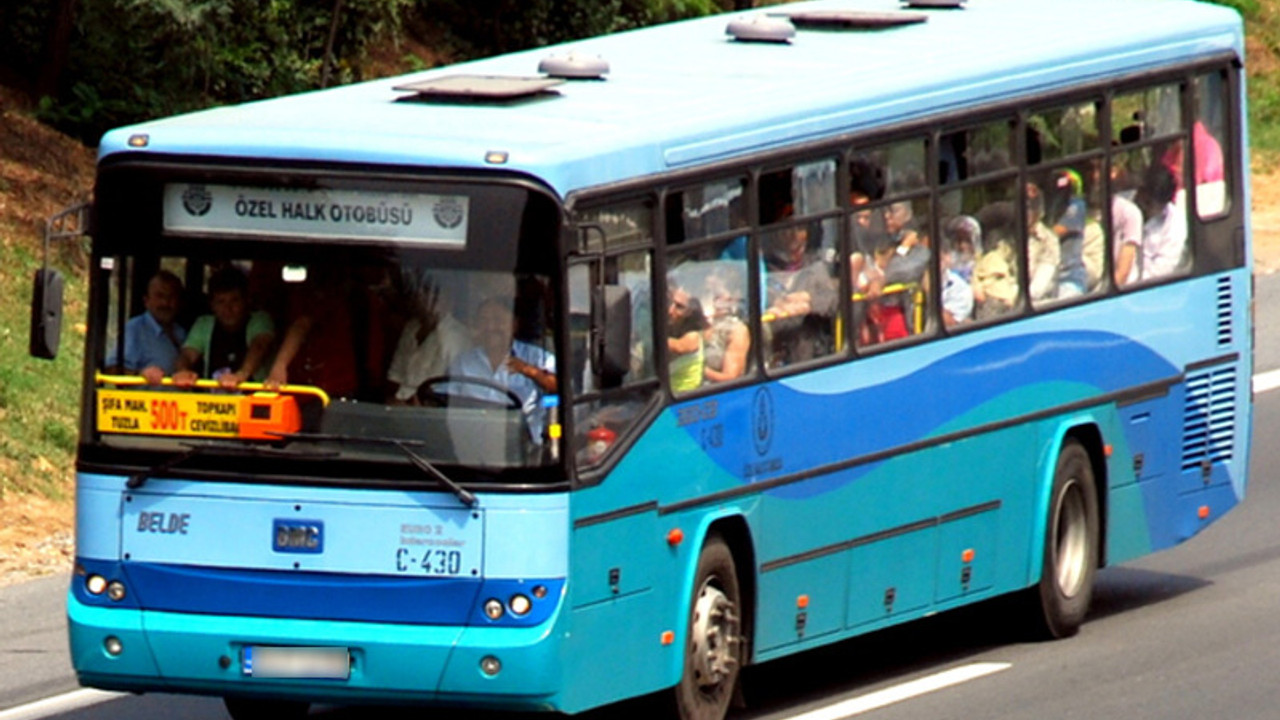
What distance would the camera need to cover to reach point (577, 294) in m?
11.0

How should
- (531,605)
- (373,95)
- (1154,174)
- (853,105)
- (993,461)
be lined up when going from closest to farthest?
(531,605), (373,95), (853,105), (993,461), (1154,174)

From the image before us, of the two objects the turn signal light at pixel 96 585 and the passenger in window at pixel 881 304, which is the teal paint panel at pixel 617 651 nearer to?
the turn signal light at pixel 96 585

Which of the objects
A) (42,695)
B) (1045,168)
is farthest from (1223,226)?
(42,695)

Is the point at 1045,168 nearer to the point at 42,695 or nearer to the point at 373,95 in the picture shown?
the point at 373,95

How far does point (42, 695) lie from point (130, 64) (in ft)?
40.3

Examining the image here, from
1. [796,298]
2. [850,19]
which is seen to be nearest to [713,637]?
[796,298]

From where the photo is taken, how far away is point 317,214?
36.3 ft

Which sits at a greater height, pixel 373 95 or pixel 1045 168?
pixel 373 95

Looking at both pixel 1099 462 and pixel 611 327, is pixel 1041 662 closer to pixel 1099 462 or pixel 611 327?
pixel 1099 462

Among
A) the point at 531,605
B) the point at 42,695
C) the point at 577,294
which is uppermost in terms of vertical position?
the point at 577,294

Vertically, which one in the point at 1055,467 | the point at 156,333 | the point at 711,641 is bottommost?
the point at 1055,467

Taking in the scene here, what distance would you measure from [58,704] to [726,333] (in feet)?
10.7

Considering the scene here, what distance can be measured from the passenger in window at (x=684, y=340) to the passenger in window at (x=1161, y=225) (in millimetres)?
3943

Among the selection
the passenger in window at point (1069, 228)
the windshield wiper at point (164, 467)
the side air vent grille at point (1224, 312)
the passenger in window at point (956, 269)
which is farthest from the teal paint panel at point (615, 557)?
the side air vent grille at point (1224, 312)
